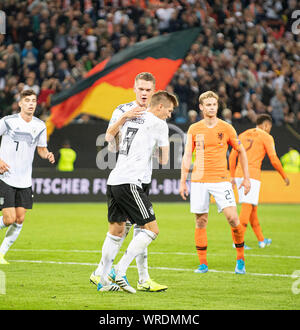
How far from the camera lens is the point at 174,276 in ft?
30.4

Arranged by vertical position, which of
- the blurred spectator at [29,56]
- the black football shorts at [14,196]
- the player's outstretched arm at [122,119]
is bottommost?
the black football shorts at [14,196]

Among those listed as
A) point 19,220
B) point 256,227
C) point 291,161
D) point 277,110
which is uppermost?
point 277,110

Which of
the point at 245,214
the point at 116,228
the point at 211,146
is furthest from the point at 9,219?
the point at 245,214

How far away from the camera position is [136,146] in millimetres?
7730

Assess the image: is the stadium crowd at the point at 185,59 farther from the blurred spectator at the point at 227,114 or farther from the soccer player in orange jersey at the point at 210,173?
the soccer player in orange jersey at the point at 210,173

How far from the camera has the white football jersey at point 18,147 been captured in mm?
10070

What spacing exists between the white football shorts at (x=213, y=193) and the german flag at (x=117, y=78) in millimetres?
10262

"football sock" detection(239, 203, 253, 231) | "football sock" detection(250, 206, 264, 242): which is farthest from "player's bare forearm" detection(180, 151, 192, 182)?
"football sock" detection(250, 206, 264, 242)

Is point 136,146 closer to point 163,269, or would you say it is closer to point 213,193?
point 213,193

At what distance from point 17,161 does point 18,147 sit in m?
0.19

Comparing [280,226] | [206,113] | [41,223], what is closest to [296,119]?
[280,226]

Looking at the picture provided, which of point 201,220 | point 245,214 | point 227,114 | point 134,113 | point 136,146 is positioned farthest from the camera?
point 227,114

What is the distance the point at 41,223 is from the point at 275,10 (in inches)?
647

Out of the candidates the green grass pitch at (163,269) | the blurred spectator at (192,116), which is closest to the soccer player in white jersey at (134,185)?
the green grass pitch at (163,269)
